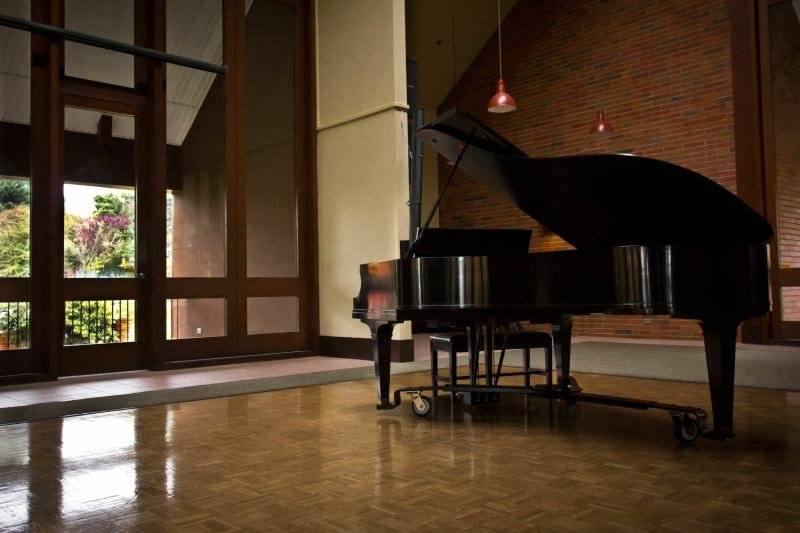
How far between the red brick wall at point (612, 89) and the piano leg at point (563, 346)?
3.89 metres

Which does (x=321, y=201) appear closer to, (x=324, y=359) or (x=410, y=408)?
(x=324, y=359)

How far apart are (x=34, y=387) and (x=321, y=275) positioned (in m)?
2.73

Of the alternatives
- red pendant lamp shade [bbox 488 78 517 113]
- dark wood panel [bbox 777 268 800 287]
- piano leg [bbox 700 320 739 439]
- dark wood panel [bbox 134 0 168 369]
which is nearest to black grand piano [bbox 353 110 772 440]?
piano leg [bbox 700 320 739 439]

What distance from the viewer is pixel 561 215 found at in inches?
126

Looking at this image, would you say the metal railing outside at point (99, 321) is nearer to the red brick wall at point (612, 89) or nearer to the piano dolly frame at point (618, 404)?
the piano dolly frame at point (618, 404)

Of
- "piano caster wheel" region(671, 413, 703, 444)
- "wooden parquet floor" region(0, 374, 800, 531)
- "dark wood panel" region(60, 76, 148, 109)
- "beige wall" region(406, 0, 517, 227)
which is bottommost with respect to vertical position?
"wooden parquet floor" region(0, 374, 800, 531)

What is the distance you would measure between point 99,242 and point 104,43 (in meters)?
1.56

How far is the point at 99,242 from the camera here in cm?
534

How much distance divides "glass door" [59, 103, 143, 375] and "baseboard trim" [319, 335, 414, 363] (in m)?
1.75

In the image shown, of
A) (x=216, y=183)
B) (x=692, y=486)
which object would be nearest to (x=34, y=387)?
(x=216, y=183)

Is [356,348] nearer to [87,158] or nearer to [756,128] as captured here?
[87,158]

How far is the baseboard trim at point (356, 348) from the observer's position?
5.88m

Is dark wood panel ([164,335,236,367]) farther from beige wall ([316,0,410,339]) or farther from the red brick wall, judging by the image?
the red brick wall

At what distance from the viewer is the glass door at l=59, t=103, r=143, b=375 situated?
17.0 feet
